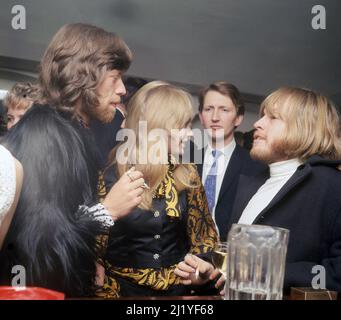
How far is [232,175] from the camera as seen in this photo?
2342 mm

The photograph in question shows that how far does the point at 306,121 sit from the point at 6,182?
4.64 ft

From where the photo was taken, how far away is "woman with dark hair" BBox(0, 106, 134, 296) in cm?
215

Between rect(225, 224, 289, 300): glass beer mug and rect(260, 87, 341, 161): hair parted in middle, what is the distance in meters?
0.79

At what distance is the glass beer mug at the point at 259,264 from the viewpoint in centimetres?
157

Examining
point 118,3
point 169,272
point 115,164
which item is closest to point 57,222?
point 115,164

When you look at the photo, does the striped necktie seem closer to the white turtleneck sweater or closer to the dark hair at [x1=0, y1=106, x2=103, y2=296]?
the white turtleneck sweater

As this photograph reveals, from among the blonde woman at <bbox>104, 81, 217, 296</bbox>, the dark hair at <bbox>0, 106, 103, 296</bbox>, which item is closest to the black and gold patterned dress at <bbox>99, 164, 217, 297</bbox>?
the blonde woman at <bbox>104, 81, 217, 296</bbox>

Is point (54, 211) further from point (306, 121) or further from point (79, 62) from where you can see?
point (306, 121)

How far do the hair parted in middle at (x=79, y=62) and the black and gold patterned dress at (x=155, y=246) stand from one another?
58 cm

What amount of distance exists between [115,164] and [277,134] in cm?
80

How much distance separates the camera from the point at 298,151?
2.27 meters

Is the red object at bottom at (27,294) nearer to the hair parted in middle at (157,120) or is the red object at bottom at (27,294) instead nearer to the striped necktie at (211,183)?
the hair parted in middle at (157,120)

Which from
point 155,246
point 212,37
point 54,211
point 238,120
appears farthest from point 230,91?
point 54,211

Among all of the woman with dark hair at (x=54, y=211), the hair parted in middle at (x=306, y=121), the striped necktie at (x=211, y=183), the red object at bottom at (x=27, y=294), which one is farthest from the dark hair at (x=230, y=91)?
the red object at bottom at (x=27, y=294)
